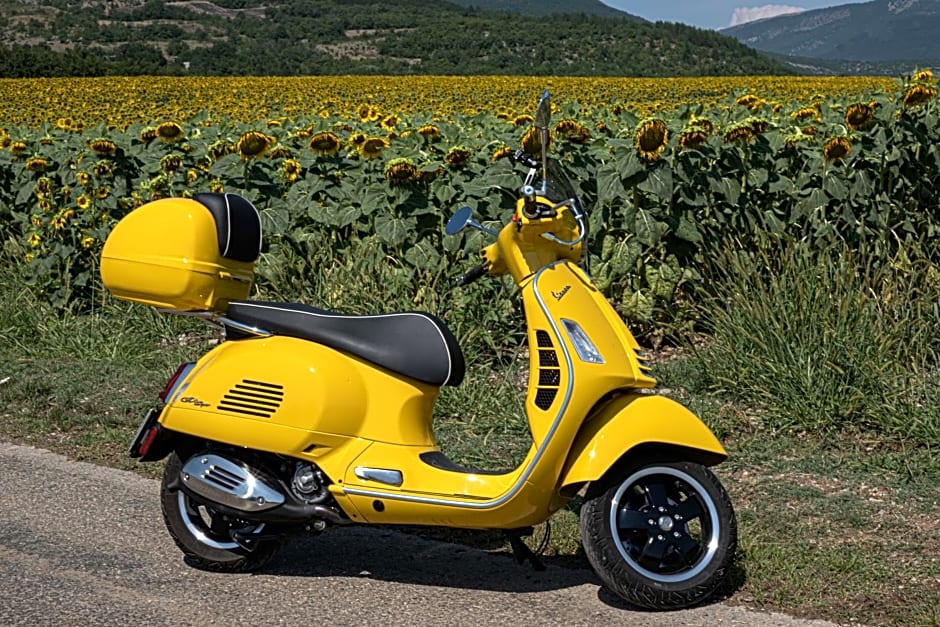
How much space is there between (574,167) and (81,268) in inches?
141

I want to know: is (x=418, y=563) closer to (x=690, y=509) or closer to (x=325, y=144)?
(x=690, y=509)

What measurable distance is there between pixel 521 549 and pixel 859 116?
4.08 meters

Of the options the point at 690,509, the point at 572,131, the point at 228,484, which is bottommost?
the point at 228,484

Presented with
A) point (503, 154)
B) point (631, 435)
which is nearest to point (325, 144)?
point (503, 154)

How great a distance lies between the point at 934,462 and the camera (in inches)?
209

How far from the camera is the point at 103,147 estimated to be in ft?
28.9

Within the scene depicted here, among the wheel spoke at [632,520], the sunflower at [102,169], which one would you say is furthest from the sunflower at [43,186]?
the wheel spoke at [632,520]

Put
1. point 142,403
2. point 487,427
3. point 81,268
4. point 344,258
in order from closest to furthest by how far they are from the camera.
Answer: point 487,427
point 142,403
point 344,258
point 81,268

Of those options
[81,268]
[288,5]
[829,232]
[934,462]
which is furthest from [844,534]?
[288,5]

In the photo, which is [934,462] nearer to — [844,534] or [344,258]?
[844,534]

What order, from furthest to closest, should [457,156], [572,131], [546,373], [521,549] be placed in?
1. [457,156]
2. [572,131]
3. [521,549]
4. [546,373]

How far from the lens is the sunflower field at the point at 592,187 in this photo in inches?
286

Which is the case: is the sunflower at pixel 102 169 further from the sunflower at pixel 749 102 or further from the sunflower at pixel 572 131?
the sunflower at pixel 749 102

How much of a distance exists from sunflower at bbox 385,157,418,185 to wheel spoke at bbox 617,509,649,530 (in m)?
3.89
